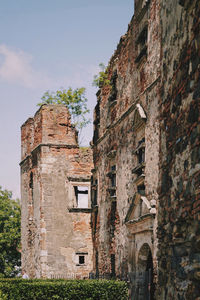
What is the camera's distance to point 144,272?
45.2ft

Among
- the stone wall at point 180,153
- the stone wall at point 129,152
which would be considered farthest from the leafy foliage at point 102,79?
the stone wall at point 180,153

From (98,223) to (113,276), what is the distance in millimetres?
2862

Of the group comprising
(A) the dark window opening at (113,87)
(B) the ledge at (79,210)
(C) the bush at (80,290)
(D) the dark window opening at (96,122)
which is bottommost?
(C) the bush at (80,290)

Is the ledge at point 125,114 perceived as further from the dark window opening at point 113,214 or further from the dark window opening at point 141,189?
Answer: the dark window opening at point 113,214

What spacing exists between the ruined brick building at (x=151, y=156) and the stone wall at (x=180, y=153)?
0.04 ft

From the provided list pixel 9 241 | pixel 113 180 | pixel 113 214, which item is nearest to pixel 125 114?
pixel 113 180

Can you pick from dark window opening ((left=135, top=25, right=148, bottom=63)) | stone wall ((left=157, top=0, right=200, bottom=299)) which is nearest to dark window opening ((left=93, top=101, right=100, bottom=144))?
dark window opening ((left=135, top=25, right=148, bottom=63))

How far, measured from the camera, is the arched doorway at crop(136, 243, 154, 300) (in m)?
13.6

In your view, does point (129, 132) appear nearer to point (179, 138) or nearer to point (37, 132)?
point (37, 132)

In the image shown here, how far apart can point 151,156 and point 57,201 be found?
801 centimetres

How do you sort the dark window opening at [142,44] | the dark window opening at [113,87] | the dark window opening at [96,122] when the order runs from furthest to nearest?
the dark window opening at [96,122]
the dark window opening at [113,87]
the dark window opening at [142,44]

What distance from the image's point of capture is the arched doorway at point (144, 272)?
44.5 feet

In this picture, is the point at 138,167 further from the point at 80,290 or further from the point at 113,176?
the point at 80,290

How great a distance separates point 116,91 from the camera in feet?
56.1
